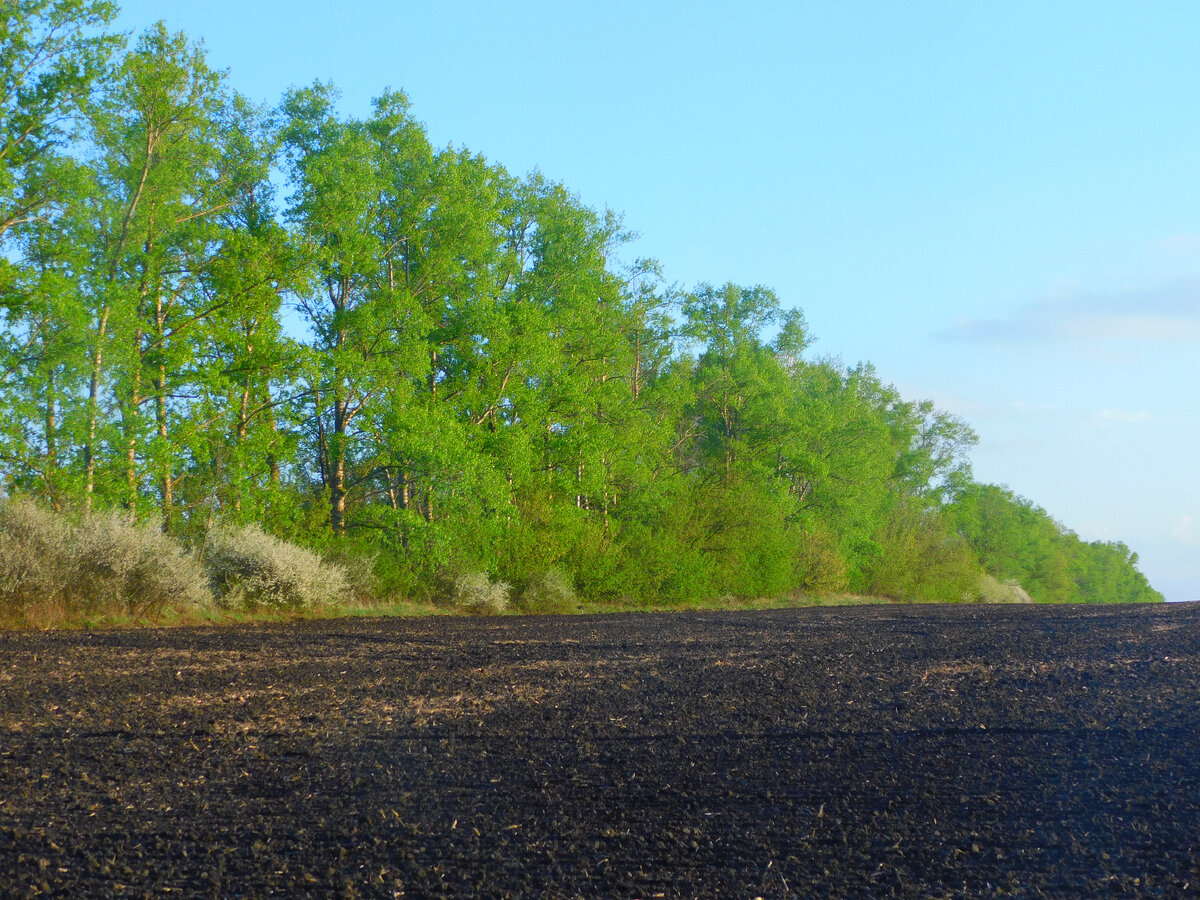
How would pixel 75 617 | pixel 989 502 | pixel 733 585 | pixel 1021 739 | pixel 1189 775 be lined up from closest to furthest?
pixel 1189 775 < pixel 1021 739 < pixel 75 617 < pixel 733 585 < pixel 989 502

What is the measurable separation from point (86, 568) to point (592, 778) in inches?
571

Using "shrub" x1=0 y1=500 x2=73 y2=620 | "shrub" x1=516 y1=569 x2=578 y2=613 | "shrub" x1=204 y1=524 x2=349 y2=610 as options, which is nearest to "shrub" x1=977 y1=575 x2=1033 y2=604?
"shrub" x1=516 y1=569 x2=578 y2=613

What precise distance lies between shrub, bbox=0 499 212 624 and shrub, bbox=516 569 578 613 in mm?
11858

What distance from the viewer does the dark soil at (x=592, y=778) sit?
4449 millimetres

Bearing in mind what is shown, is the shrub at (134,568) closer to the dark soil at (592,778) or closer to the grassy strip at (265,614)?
the grassy strip at (265,614)

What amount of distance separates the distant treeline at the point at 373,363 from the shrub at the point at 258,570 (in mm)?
904

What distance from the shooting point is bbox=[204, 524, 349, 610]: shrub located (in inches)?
812

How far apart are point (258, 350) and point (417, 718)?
1575 centimetres

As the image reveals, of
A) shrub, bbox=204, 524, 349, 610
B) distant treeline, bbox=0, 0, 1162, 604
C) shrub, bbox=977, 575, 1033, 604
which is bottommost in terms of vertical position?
shrub, bbox=977, 575, 1033, 604

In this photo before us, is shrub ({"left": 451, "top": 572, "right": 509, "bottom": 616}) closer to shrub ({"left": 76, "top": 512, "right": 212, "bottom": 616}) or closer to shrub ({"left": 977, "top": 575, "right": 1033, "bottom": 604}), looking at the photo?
shrub ({"left": 76, "top": 512, "right": 212, "bottom": 616})

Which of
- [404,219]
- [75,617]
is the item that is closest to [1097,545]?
[404,219]

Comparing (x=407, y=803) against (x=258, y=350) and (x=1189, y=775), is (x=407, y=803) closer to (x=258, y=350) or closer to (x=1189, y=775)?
(x=1189, y=775)

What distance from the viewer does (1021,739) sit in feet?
25.0

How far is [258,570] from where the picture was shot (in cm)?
2094
